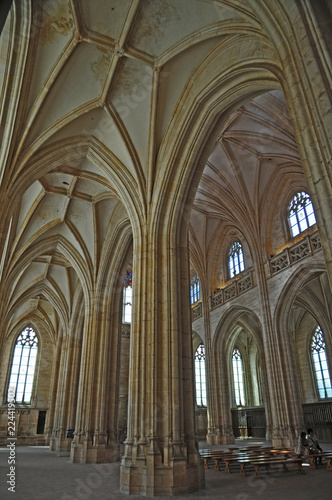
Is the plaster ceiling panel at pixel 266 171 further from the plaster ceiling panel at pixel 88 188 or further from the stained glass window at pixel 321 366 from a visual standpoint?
the stained glass window at pixel 321 366

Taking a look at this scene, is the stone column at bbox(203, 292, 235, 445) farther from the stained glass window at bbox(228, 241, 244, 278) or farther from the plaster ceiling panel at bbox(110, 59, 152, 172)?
the plaster ceiling panel at bbox(110, 59, 152, 172)

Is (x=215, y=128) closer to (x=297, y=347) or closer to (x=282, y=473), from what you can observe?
(x=282, y=473)

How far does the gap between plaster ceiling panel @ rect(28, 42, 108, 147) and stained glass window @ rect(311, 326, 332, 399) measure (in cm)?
2089

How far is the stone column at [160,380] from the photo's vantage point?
25.2 ft

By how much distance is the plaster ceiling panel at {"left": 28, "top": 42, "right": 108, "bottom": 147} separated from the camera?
10.2m

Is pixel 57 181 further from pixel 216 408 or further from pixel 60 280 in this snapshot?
pixel 216 408

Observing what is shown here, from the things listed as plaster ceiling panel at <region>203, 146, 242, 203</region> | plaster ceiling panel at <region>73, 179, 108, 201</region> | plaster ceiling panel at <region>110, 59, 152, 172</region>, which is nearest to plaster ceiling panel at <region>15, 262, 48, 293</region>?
plaster ceiling panel at <region>73, 179, 108, 201</region>

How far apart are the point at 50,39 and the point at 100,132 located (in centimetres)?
322

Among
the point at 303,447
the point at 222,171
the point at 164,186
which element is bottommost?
the point at 303,447

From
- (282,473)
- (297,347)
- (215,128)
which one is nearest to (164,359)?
(282,473)

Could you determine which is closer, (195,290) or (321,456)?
(321,456)

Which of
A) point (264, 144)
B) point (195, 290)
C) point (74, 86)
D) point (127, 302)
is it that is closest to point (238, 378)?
point (195, 290)

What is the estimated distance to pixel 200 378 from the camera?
92.2 ft

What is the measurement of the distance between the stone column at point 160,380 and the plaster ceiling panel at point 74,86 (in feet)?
15.4
